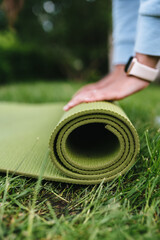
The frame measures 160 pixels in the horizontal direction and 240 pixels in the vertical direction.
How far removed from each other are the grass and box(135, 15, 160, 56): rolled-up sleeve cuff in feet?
1.79

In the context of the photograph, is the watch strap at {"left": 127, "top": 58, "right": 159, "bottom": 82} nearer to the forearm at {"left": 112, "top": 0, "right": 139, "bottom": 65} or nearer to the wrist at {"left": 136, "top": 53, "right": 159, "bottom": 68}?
the wrist at {"left": 136, "top": 53, "right": 159, "bottom": 68}

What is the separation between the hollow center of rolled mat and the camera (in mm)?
1013

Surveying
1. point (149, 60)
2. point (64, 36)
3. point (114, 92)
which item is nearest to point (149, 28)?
point (149, 60)

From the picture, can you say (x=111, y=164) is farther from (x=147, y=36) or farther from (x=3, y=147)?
(x=147, y=36)

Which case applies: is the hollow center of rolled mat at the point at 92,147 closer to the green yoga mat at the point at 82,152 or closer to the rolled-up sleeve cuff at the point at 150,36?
the green yoga mat at the point at 82,152

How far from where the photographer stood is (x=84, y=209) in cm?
78

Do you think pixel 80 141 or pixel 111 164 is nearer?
pixel 111 164

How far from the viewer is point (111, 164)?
977mm

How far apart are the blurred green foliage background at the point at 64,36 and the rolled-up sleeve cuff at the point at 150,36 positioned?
7055mm

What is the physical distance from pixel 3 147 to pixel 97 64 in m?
9.47

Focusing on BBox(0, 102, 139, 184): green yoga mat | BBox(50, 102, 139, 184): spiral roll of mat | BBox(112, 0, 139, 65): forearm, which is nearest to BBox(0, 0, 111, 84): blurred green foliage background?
BBox(112, 0, 139, 65): forearm

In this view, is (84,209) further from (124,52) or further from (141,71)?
(124,52)

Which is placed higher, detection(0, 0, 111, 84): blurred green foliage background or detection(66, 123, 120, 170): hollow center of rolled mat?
detection(66, 123, 120, 170): hollow center of rolled mat

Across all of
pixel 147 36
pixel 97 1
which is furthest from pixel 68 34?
pixel 147 36
